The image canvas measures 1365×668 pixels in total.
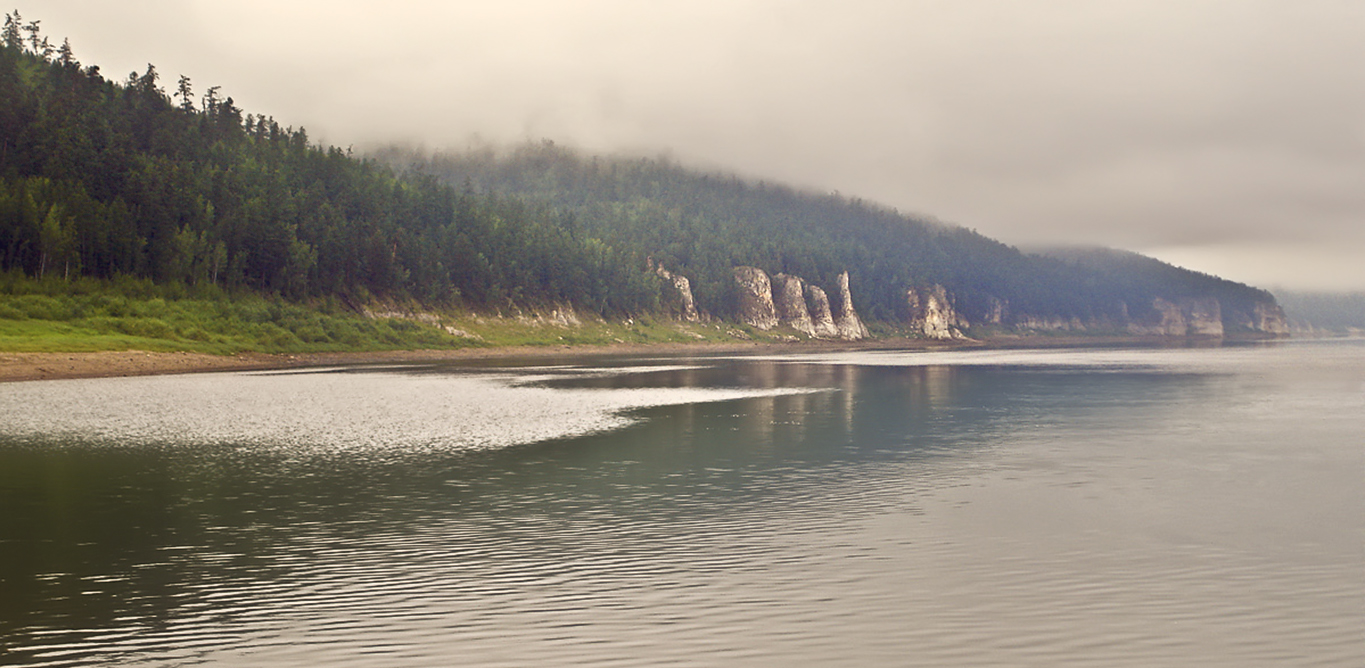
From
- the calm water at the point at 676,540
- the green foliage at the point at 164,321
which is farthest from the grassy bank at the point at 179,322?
the calm water at the point at 676,540

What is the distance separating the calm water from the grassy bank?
50972mm

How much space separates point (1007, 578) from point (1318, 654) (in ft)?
21.2

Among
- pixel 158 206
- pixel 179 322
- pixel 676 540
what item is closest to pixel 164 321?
pixel 179 322

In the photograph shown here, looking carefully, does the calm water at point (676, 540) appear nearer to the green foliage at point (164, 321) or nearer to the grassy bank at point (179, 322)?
the green foliage at point (164, 321)

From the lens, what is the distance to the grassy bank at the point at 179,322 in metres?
103

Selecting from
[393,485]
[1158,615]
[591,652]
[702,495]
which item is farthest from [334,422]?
[1158,615]

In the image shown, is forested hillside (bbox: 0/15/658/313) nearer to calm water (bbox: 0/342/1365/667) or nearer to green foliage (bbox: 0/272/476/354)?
green foliage (bbox: 0/272/476/354)

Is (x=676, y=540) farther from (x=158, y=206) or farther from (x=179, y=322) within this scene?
(x=158, y=206)

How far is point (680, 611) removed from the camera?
19.6 meters

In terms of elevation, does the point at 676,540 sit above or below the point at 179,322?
below

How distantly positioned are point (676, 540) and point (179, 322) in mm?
114889

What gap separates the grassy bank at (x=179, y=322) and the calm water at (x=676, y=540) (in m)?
51.0

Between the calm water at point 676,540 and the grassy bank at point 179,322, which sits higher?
the grassy bank at point 179,322

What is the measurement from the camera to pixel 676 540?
26719mm
